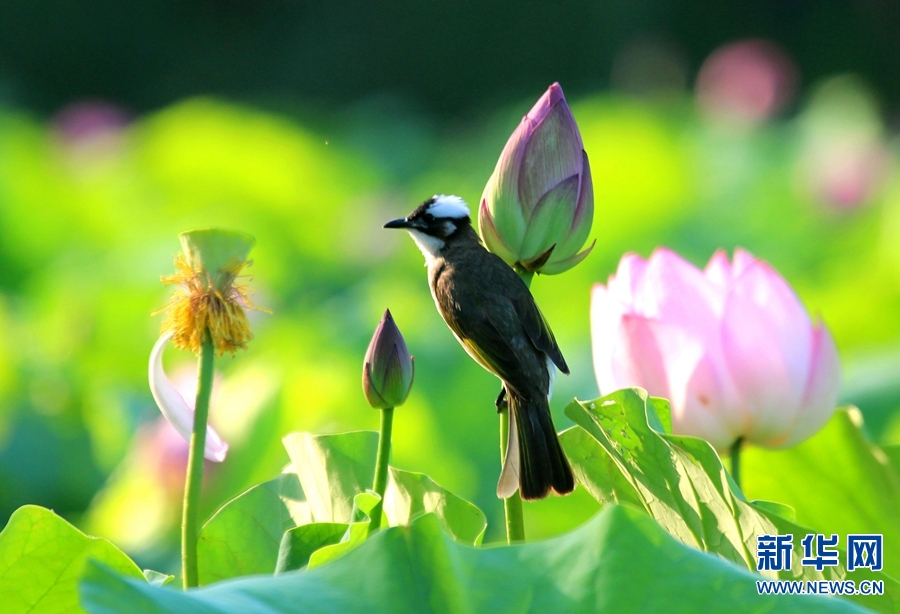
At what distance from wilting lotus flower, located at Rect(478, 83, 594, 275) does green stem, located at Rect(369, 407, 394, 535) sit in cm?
9

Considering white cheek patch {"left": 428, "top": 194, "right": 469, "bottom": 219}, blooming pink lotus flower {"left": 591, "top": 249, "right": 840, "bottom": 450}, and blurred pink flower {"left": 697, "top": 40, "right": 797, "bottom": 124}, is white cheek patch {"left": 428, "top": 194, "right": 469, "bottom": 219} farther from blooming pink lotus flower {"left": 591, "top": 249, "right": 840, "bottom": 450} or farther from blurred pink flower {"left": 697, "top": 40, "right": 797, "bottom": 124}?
blurred pink flower {"left": 697, "top": 40, "right": 797, "bottom": 124}

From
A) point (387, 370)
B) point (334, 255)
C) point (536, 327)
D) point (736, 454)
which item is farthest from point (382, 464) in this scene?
point (334, 255)

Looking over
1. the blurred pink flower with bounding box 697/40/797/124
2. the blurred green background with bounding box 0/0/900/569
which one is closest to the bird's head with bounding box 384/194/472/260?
the blurred green background with bounding box 0/0/900/569

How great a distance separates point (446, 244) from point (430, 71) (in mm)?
8571

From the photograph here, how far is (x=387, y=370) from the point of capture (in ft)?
1.46

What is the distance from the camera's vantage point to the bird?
468 millimetres

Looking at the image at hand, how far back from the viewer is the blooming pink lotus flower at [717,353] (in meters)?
0.57

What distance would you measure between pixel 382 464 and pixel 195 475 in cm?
7

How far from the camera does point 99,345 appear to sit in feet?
6.58

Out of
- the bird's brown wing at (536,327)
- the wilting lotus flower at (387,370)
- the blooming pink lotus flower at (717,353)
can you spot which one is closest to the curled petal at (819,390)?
the blooming pink lotus flower at (717,353)

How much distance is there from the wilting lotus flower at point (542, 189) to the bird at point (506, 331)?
0.03 metres

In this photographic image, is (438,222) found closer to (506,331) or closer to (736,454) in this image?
(506,331)

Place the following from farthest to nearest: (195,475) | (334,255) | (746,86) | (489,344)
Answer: (746,86) < (334,255) < (489,344) < (195,475)

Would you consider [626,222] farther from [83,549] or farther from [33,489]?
[83,549]
